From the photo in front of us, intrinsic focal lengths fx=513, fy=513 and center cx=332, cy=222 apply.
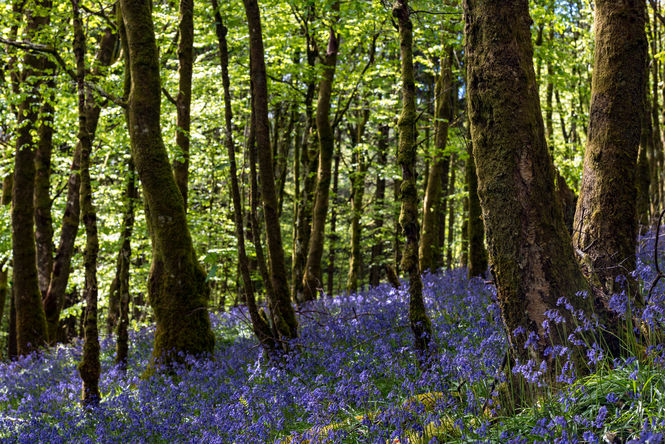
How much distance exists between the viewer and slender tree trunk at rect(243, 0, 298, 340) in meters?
7.06

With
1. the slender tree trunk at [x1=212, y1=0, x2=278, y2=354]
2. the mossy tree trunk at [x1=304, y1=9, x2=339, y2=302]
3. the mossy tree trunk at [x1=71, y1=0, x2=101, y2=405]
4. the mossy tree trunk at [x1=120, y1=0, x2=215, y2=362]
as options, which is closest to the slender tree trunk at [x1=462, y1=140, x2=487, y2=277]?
the mossy tree trunk at [x1=304, y1=9, x2=339, y2=302]

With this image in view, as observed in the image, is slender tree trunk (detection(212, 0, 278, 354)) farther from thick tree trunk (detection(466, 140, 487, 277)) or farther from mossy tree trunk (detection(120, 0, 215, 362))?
thick tree trunk (detection(466, 140, 487, 277))

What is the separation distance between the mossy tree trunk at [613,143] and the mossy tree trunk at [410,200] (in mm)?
1671

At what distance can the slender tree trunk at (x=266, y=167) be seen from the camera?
7062mm

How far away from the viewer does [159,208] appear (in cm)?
757

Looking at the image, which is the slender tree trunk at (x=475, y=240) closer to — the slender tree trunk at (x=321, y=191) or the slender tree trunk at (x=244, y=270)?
the slender tree trunk at (x=321, y=191)

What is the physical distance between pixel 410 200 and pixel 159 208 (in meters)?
3.88

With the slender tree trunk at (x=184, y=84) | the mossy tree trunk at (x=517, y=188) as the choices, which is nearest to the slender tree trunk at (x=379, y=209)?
the slender tree trunk at (x=184, y=84)

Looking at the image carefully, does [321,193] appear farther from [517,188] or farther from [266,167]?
[517,188]

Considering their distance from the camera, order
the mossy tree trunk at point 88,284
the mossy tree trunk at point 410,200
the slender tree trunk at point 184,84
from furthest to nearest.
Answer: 1. the slender tree trunk at point 184,84
2. the mossy tree trunk at point 88,284
3. the mossy tree trunk at point 410,200

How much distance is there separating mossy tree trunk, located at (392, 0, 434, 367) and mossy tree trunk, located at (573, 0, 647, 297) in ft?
5.48

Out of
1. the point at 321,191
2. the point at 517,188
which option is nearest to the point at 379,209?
the point at 321,191

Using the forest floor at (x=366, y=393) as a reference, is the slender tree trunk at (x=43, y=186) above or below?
above

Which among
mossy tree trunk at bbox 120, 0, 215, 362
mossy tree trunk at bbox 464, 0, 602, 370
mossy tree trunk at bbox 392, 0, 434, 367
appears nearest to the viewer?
mossy tree trunk at bbox 464, 0, 602, 370
